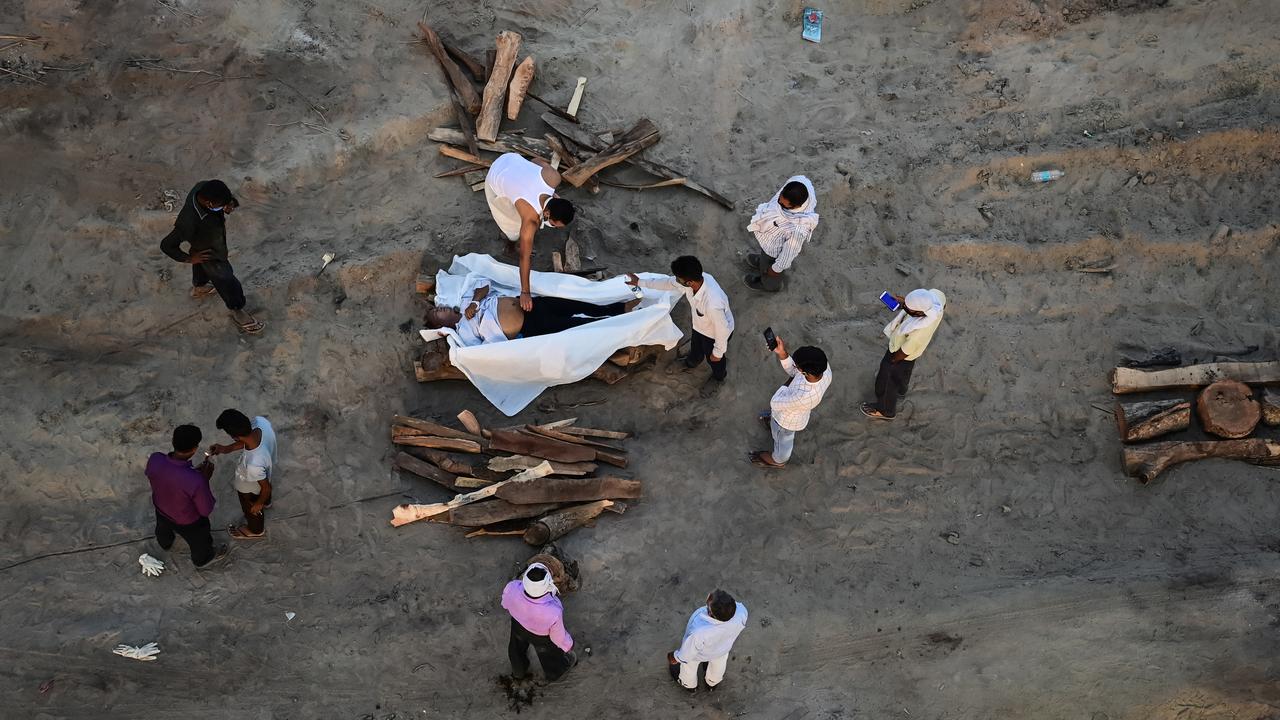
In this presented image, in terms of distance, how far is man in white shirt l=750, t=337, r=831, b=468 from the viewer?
7.88 m

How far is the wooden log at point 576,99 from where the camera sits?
1077cm

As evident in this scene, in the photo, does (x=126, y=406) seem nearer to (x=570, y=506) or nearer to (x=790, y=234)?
(x=570, y=506)

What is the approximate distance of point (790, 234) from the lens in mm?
9141

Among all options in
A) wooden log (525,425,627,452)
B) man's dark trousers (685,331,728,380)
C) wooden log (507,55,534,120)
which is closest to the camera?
wooden log (525,425,627,452)

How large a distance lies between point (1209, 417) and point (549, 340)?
20.8 feet

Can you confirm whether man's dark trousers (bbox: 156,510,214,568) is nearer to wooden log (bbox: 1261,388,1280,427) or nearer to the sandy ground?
the sandy ground

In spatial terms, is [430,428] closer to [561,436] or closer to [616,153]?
[561,436]

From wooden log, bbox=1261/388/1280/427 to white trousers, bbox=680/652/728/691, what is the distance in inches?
230

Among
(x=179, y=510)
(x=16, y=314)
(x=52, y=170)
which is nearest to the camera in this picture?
(x=179, y=510)

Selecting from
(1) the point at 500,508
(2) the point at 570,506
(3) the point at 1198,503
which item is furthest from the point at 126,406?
(3) the point at 1198,503

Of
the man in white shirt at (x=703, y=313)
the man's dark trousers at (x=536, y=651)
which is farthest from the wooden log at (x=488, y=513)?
the man in white shirt at (x=703, y=313)

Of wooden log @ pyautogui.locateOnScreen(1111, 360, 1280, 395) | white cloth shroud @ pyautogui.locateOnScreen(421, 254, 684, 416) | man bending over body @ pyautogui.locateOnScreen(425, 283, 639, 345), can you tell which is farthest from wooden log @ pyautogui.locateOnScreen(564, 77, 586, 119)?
wooden log @ pyautogui.locateOnScreen(1111, 360, 1280, 395)

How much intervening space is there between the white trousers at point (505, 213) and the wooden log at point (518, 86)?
5.54ft

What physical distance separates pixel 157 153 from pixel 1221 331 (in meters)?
11.5
